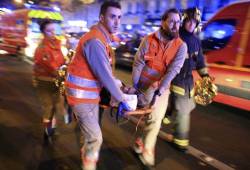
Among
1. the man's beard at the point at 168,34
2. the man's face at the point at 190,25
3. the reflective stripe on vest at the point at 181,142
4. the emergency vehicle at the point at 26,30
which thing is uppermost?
the man's face at the point at 190,25

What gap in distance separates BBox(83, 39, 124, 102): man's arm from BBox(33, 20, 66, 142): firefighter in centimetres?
169

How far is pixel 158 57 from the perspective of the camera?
413 cm

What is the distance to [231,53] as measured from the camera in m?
7.45

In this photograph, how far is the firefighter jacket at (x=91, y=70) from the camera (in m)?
3.11

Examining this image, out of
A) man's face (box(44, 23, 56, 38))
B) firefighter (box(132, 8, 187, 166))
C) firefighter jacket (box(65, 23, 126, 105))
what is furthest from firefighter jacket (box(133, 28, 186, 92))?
man's face (box(44, 23, 56, 38))

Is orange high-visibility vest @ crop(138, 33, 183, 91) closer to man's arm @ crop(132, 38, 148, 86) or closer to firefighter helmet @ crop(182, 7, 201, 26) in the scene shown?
man's arm @ crop(132, 38, 148, 86)

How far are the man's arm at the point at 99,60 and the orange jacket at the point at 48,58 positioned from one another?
1.83m

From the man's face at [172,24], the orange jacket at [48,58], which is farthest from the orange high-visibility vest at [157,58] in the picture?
the orange jacket at [48,58]

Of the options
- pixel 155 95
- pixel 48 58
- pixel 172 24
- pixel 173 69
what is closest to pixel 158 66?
pixel 173 69

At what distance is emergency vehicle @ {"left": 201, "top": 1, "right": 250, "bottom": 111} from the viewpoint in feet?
23.2

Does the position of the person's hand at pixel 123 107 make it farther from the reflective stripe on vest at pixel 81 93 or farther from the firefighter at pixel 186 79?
the firefighter at pixel 186 79

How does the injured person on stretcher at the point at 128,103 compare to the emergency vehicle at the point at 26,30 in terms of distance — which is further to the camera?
the emergency vehicle at the point at 26,30

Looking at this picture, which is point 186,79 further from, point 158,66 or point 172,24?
point 172,24

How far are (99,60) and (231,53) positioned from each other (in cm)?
503
